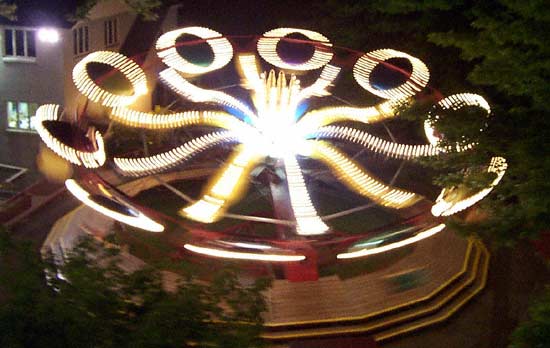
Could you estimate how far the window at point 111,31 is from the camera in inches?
1083

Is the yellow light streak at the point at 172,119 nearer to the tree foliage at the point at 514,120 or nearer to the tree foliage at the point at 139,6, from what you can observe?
the tree foliage at the point at 139,6

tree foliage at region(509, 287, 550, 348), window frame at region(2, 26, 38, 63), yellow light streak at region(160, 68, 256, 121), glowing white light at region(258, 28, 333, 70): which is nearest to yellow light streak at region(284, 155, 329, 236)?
yellow light streak at region(160, 68, 256, 121)

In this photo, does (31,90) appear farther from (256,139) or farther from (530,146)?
(530,146)

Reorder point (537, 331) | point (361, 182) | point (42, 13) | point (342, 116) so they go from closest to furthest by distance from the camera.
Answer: point (537, 331), point (361, 182), point (342, 116), point (42, 13)

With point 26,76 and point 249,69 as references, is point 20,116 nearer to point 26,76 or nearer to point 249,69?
point 26,76

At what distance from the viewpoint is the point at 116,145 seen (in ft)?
78.9

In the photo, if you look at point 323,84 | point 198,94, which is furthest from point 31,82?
point 323,84

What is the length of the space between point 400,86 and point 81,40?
12.7 m

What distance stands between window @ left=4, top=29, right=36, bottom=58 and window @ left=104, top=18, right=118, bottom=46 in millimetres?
4363

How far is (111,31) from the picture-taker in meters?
28.0

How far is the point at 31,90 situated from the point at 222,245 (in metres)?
12.1

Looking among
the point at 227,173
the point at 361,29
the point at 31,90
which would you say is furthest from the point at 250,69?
the point at 31,90

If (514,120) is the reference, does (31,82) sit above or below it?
below

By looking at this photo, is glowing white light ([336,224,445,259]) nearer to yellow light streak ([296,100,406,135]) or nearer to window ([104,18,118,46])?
yellow light streak ([296,100,406,135])
